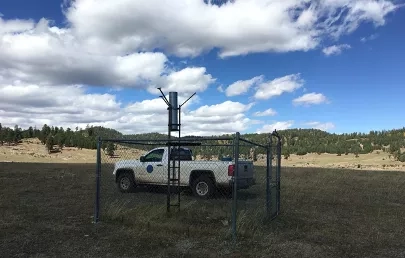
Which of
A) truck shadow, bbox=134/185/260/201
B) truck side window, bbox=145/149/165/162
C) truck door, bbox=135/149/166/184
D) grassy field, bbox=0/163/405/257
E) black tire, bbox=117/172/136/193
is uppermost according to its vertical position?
truck side window, bbox=145/149/165/162

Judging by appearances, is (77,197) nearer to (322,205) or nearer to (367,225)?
(322,205)

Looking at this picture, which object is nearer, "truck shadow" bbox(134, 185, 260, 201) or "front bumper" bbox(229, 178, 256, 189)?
"front bumper" bbox(229, 178, 256, 189)

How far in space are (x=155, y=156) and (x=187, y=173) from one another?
178 centimetres

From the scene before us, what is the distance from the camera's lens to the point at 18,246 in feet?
25.6

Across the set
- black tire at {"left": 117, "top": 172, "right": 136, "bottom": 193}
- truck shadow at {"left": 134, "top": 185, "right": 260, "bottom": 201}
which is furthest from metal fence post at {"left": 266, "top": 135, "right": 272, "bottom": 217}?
black tire at {"left": 117, "top": 172, "right": 136, "bottom": 193}

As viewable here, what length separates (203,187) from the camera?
14.3 m

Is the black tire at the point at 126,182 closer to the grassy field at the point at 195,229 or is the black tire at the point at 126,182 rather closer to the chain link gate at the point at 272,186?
the grassy field at the point at 195,229

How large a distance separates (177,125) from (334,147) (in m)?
57.0

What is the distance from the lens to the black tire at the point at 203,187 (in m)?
14.1

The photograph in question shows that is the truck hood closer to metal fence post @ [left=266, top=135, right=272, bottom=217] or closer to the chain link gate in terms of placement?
the chain link gate

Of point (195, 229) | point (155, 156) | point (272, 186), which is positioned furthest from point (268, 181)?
point (155, 156)

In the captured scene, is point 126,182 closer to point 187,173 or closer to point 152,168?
point 152,168

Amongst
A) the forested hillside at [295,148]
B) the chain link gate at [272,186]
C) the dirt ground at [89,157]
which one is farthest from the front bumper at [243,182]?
the forested hillside at [295,148]

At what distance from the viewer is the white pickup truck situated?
13.9 metres
